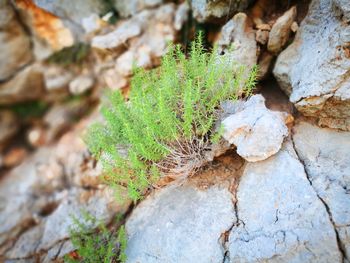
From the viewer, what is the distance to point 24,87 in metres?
4.98

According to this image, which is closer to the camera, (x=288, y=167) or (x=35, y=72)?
(x=288, y=167)

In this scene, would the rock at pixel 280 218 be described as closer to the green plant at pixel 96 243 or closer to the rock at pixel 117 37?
the green plant at pixel 96 243

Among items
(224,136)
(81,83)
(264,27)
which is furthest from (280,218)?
(81,83)

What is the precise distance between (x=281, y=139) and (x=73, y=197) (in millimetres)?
2708

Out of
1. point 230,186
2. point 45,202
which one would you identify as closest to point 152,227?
point 230,186

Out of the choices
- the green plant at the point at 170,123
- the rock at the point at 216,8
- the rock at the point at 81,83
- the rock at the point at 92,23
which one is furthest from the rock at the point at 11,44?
the rock at the point at 216,8

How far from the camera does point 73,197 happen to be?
12.2ft

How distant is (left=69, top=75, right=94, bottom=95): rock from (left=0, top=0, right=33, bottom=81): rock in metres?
0.80

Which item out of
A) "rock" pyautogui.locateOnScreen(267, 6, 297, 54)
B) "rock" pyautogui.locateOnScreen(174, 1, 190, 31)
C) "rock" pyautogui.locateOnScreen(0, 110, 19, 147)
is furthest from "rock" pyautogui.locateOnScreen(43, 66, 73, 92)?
"rock" pyautogui.locateOnScreen(267, 6, 297, 54)

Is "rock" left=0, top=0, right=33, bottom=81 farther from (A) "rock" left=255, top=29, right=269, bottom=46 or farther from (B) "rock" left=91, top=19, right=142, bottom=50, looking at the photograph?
(A) "rock" left=255, top=29, right=269, bottom=46

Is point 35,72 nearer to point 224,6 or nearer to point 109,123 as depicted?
point 109,123

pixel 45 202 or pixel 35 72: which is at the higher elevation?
pixel 35 72

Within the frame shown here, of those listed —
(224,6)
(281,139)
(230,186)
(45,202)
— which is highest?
(224,6)

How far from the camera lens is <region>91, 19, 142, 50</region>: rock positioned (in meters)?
4.00
